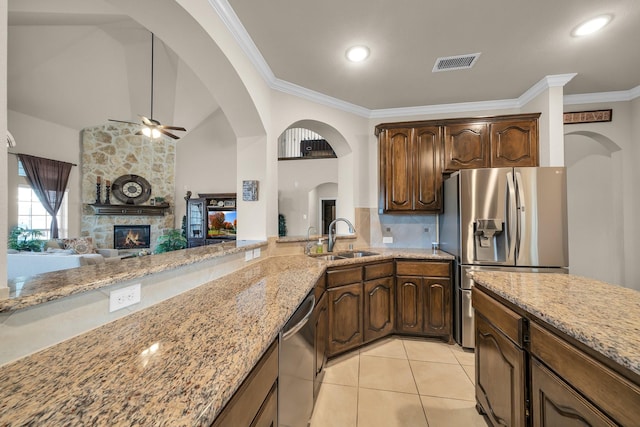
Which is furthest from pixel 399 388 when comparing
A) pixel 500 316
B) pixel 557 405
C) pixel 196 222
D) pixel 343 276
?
pixel 196 222

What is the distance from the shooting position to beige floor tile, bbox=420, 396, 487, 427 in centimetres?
169

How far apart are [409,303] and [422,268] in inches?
15.1

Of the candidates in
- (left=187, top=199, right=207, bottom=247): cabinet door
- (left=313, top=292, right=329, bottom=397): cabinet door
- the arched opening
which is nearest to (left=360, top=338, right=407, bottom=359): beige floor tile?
(left=313, top=292, right=329, bottom=397): cabinet door

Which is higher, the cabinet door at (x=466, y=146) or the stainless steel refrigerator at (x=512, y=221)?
the cabinet door at (x=466, y=146)

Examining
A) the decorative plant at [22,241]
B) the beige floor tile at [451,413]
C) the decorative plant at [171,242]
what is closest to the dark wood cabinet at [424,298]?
the beige floor tile at [451,413]

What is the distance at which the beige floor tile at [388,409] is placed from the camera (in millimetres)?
1694

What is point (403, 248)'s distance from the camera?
3.37m

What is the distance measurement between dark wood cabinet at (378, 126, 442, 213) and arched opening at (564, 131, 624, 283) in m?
1.69

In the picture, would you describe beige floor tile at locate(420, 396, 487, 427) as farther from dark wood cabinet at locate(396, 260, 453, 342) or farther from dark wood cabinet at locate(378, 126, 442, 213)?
dark wood cabinet at locate(378, 126, 442, 213)

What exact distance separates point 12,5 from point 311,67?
12.0 ft

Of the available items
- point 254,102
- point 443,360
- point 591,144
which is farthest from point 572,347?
point 591,144

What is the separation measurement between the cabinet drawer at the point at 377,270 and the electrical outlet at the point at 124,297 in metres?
1.83

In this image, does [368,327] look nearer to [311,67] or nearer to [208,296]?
[208,296]

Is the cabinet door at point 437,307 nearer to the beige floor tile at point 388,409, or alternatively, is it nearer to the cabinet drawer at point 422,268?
the cabinet drawer at point 422,268
